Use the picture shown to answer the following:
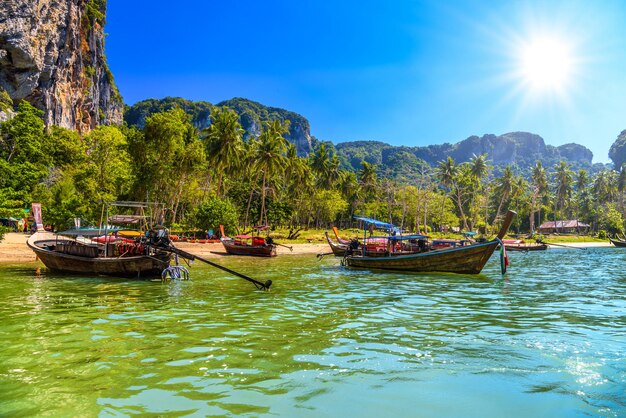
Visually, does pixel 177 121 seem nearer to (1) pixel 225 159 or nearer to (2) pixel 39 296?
(1) pixel 225 159

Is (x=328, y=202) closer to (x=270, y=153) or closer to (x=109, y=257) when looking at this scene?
(x=270, y=153)

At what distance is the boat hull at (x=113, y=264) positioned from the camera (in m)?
20.2

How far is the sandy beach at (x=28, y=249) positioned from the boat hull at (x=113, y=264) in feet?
30.5

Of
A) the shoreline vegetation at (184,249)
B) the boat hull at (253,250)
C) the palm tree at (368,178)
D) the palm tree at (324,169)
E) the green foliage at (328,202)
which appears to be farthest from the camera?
the palm tree at (368,178)

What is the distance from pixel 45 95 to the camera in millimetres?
60125

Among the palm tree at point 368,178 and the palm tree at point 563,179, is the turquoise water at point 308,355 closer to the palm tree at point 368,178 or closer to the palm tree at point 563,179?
the palm tree at point 368,178

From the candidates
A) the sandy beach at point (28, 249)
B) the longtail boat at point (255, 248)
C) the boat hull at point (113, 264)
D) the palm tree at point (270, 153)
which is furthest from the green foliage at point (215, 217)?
the boat hull at point (113, 264)

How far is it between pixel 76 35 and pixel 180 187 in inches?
1515

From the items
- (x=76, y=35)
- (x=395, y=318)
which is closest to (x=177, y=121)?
(x=76, y=35)

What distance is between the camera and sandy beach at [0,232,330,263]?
29.2 m

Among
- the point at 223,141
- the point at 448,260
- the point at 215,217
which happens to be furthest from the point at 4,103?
the point at 448,260

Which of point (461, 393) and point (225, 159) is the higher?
point (225, 159)

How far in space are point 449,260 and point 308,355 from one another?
18.6 m

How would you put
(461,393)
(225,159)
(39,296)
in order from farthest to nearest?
(225,159) → (39,296) → (461,393)
